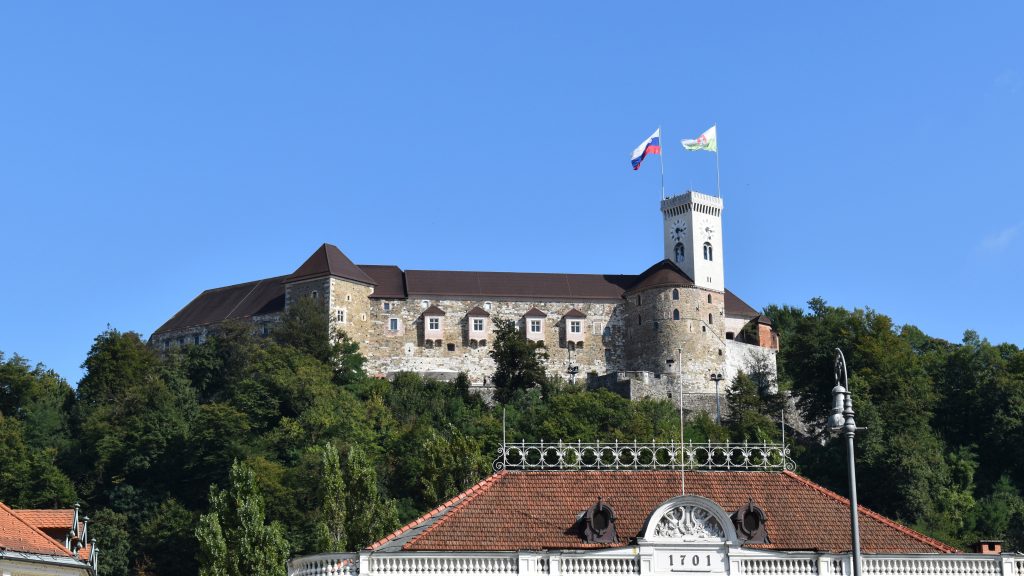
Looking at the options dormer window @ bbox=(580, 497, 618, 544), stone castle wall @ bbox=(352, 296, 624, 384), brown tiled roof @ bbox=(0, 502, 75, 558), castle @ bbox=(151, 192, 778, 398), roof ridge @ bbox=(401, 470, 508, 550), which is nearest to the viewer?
roof ridge @ bbox=(401, 470, 508, 550)

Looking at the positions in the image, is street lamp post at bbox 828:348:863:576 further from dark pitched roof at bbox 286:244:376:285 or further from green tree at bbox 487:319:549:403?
dark pitched roof at bbox 286:244:376:285

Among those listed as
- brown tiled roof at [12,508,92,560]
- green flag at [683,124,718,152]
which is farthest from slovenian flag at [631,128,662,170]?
brown tiled roof at [12,508,92,560]

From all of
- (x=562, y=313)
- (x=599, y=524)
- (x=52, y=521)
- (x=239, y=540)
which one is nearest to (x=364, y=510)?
(x=239, y=540)

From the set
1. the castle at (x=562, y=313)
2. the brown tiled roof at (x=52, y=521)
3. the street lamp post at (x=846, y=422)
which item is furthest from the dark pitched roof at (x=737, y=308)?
the street lamp post at (x=846, y=422)

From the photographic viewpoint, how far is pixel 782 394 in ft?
Result: 426

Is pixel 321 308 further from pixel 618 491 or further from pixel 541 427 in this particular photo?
pixel 618 491

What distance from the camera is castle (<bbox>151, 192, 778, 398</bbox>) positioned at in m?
141

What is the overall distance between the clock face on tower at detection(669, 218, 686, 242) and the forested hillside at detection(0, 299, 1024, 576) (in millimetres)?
14465

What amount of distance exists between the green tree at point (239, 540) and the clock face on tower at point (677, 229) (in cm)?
8738

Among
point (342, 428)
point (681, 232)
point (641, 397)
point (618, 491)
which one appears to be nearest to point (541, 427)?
point (342, 428)

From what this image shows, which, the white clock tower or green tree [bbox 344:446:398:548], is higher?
the white clock tower

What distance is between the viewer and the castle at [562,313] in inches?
5541

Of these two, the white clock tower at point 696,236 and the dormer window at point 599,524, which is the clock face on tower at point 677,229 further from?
the dormer window at point 599,524

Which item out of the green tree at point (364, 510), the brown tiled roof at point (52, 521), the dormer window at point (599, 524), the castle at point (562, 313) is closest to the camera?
the dormer window at point (599, 524)
